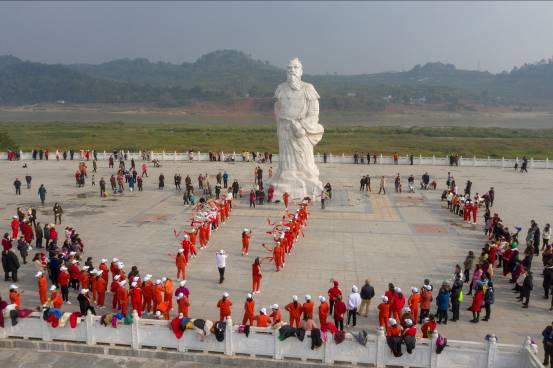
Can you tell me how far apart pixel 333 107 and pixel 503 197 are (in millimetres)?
146714

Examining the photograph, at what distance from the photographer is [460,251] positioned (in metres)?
20.2

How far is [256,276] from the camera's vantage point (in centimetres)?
1513

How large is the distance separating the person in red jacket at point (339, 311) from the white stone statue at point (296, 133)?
614 inches

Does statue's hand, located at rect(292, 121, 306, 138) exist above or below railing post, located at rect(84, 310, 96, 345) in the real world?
above

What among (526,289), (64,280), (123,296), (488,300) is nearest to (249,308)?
(123,296)

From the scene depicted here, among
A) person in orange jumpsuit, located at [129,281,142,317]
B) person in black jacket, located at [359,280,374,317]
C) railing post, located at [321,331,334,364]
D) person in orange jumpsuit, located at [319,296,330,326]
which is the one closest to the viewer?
railing post, located at [321,331,334,364]

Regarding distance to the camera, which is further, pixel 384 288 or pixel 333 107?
pixel 333 107

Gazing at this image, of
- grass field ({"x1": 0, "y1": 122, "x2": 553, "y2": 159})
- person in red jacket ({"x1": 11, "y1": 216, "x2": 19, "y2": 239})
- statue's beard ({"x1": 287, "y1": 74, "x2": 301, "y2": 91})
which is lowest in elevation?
person in red jacket ({"x1": 11, "y1": 216, "x2": 19, "y2": 239})

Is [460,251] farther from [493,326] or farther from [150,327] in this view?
[150,327]

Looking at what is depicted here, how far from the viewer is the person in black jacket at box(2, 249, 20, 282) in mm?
16031

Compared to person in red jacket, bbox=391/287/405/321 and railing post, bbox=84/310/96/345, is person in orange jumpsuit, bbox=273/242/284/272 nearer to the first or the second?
person in red jacket, bbox=391/287/405/321

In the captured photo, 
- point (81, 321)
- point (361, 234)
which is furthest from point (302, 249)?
point (81, 321)

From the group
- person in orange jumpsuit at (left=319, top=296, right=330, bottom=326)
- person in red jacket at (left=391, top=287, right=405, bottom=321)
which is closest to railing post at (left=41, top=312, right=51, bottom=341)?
person in orange jumpsuit at (left=319, top=296, right=330, bottom=326)

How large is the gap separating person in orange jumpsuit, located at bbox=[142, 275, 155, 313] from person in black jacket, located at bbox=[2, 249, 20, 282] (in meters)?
5.22
